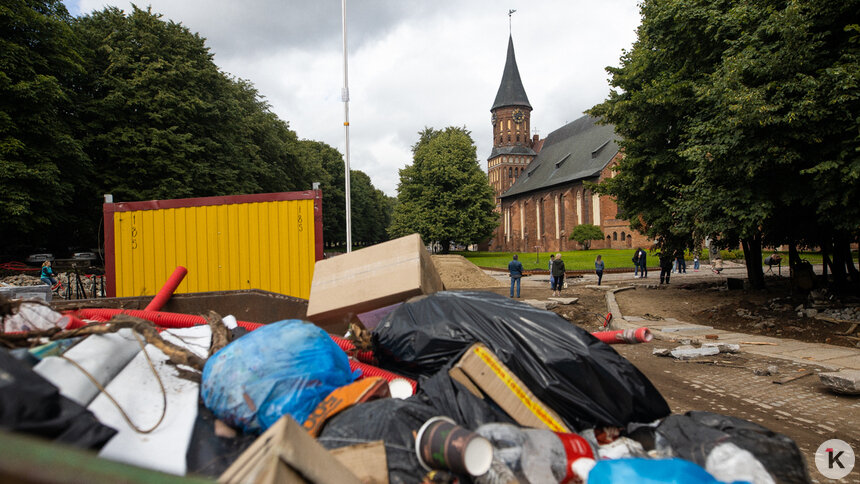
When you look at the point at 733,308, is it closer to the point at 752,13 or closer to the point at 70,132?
the point at 752,13

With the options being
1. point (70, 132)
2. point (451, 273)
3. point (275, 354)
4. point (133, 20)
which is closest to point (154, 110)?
point (70, 132)

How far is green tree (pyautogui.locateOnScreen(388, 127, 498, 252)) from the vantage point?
4341 centimetres

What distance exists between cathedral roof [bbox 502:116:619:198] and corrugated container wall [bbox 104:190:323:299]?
50.8 metres

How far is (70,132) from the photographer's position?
2186 centimetres

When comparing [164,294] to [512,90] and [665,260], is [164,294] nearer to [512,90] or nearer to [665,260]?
[665,260]

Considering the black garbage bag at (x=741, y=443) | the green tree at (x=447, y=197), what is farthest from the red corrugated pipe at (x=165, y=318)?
the green tree at (x=447, y=197)

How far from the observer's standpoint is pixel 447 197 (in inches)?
1722

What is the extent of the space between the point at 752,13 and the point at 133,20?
28.5 metres

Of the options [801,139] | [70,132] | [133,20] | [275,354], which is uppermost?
[133,20]

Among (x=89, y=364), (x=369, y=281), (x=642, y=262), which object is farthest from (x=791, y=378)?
(x=642, y=262)

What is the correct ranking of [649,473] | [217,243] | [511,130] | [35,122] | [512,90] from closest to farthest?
1. [649,473]
2. [217,243]
3. [35,122]
4. [512,90]
5. [511,130]

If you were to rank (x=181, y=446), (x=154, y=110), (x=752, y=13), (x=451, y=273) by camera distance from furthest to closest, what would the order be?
(x=154, y=110), (x=451, y=273), (x=752, y=13), (x=181, y=446)

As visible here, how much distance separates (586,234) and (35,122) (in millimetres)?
48737

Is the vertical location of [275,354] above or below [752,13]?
below
